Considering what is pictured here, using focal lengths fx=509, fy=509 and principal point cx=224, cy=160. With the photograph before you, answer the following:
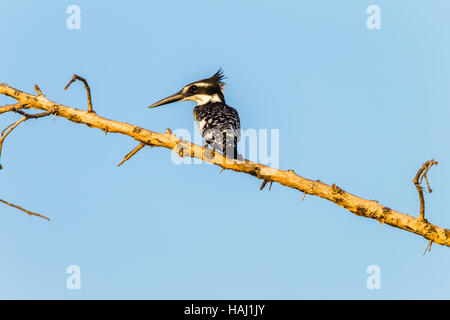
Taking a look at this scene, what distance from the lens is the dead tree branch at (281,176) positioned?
4781mm

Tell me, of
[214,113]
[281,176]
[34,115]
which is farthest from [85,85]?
[214,113]

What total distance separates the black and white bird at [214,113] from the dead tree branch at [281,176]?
466mm

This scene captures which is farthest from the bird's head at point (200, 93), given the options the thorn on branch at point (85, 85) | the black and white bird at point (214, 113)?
the thorn on branch at point (85, 85)

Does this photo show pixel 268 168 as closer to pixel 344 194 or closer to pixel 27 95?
pixel 344 194

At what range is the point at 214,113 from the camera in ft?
25.0

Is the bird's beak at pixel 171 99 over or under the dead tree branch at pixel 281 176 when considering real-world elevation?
over

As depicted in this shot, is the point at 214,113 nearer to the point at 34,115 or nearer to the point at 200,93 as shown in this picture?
the point at 200,93

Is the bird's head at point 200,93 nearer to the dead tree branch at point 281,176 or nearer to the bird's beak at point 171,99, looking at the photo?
the bird's beak at point 171,99

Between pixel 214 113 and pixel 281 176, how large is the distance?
300cm

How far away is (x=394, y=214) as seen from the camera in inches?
189

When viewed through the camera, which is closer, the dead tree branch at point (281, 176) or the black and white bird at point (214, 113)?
the dead tree branch at point (281, 176)

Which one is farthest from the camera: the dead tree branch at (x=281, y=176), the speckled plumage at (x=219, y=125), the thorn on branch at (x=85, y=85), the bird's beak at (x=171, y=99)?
the bird's beak at (x=171, y=99)

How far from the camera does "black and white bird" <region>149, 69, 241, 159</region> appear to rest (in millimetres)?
6596
